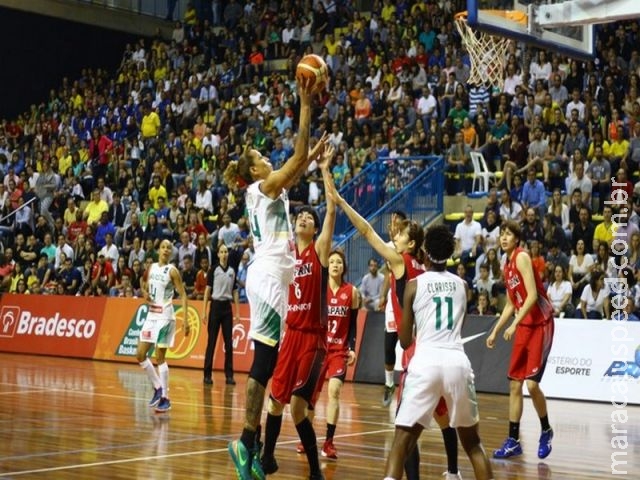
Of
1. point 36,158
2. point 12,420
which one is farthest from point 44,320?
point 12,420

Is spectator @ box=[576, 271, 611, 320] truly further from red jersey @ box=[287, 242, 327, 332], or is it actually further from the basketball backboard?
red jersey @ box=[287, 242, 327, 332]

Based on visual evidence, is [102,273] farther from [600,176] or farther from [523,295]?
[523,295]

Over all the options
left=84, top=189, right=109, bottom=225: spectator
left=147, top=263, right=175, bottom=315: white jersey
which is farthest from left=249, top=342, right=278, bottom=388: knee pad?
left=84, top=189, right=109, bottom=225: spectator

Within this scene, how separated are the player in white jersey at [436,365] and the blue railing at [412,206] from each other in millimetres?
13696

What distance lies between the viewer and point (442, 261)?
6.64 metres

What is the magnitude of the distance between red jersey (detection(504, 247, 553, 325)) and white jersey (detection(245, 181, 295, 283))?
10.2ft

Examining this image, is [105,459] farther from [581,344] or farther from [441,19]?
[441,19]

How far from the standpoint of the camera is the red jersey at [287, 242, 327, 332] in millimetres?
8297

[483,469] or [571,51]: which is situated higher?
[571,51]

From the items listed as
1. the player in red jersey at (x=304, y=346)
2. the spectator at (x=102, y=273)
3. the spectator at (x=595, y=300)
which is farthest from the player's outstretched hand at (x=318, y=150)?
the spectator at (x=102, y=273)

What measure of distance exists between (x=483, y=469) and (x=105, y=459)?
385 centimetres

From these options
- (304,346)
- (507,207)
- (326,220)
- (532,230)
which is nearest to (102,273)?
(507,207)

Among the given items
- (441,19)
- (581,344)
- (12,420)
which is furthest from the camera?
(441,19)

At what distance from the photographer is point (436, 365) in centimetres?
635
